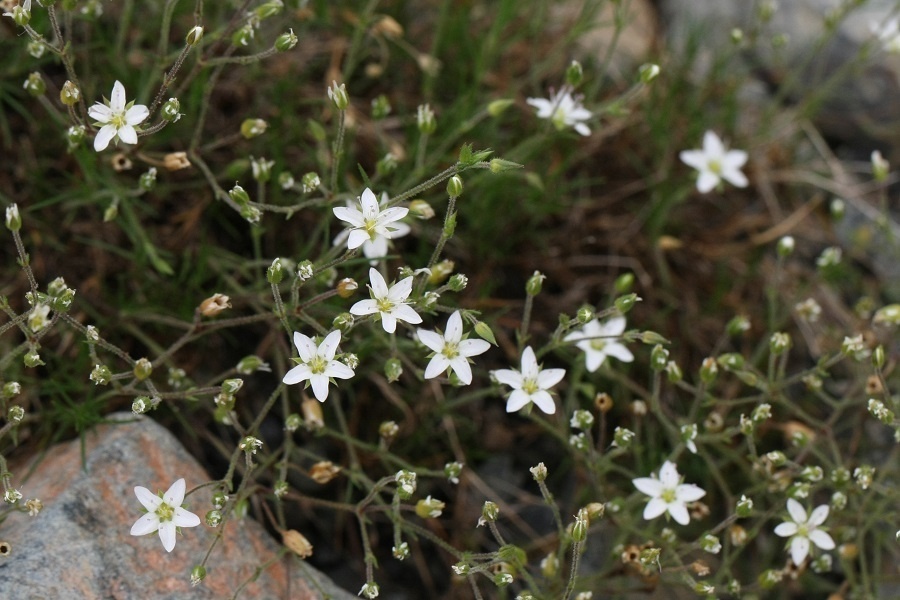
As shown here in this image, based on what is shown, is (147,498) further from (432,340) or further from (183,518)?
(432,340)

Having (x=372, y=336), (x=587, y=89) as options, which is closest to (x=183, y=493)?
(x=372, y=336)

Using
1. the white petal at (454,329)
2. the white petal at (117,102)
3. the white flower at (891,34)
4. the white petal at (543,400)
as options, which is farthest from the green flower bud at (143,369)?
the white flower at (891,34)

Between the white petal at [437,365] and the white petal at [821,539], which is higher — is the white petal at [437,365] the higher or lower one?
the lower one

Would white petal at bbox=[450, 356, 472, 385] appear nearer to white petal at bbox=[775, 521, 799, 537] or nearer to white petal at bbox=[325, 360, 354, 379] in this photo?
white petal at bbox=[325, 360, 354, 379]

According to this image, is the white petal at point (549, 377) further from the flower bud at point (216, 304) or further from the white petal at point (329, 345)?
the flower bud at point (216, 304)

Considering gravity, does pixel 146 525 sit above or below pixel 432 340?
below

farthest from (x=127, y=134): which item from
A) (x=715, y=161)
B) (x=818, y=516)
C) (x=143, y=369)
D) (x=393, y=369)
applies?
(x=818, y=516)

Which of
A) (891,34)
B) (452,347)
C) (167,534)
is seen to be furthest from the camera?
(891,34)

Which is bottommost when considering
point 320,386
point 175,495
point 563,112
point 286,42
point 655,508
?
point 175,495

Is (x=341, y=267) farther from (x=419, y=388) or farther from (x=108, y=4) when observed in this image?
(x=108, y=4)
